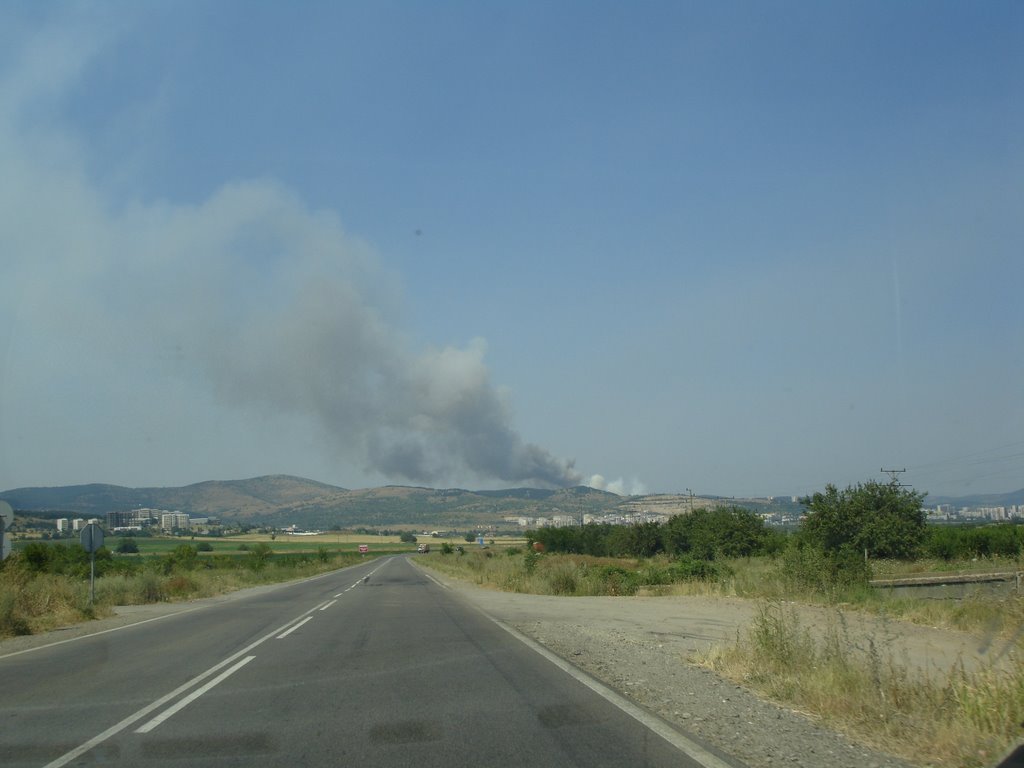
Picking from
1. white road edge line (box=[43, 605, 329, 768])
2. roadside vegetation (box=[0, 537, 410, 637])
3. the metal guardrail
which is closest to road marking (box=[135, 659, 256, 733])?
white road edge line (box=[43, 605, 329, 768])

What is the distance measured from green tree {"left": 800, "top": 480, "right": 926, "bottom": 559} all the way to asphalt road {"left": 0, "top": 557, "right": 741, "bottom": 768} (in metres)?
30.6

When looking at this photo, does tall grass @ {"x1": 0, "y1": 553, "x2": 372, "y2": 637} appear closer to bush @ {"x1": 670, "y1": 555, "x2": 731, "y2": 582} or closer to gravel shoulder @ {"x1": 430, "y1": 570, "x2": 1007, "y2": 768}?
gravel shoulder @ {"x1": 430, "y1": 570, "x2": 1007, "y2": 768}

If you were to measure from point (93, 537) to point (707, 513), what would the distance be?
59.3 metres

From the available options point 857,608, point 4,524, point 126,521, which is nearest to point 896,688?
point 857,608

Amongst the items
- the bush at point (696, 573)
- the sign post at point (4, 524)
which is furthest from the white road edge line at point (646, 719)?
the bush at point (696, 573)

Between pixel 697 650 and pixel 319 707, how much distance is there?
26.1 ft

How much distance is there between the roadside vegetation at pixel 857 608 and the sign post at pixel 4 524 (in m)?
17.1

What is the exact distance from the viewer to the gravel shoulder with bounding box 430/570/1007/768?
8.01 m

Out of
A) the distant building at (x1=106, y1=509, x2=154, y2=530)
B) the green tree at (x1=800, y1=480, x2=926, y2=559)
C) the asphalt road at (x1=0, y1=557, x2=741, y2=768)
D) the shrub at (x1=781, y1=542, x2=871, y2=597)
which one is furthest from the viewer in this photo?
the distant building at (x1=106, y1=509, x2=154, y2=530)

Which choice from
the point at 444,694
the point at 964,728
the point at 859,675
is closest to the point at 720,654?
the point at 859,675

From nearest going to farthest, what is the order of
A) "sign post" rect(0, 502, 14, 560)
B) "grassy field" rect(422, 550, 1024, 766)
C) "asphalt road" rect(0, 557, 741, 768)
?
"grassy field" rect(422, 550, 1024, 766), "asphalt road" rect(0, 557, 741, 768), "sign post" rect(0, 502, 14, 560)

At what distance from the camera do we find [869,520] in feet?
144

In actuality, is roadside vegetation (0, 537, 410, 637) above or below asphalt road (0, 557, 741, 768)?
below

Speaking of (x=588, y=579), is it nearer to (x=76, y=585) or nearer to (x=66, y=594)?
(x=76, y=585)
